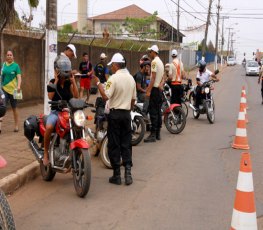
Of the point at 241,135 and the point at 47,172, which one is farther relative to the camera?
the point at 241,135

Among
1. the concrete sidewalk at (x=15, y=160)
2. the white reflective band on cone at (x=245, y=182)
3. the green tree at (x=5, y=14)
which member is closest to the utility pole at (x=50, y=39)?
the concrete sidewalk at (x=15, y=160)

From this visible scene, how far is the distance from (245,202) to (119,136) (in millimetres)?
2958

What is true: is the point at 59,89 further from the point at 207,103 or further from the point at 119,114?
the point at 207,103

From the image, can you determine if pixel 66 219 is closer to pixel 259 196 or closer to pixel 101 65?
pixel 259 196

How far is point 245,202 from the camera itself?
365cm

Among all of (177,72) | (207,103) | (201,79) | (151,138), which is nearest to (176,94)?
(177,72)

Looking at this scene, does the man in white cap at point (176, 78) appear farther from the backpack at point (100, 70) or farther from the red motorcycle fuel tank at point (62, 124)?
the red motorcycle fuel tank at point (62, 124)

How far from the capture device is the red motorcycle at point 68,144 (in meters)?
5.38

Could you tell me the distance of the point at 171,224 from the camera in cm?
468

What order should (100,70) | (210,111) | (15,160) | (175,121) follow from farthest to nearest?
(100,70)
(210,111)
(175,121)
(15,160)

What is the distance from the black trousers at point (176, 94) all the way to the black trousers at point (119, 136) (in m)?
4.95

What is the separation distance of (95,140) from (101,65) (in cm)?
697

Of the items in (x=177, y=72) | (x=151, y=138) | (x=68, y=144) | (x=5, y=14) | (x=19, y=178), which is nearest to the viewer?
(x=68, y=144)

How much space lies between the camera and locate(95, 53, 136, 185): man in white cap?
615cm
